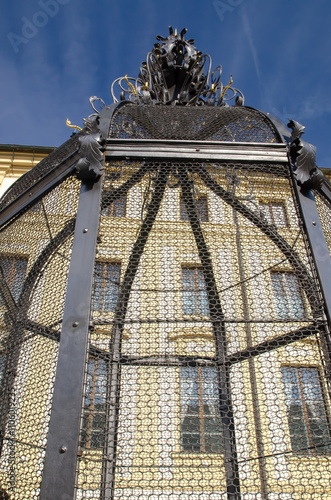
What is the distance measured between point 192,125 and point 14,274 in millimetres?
1877

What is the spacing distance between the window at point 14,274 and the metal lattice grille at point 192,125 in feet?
4.47

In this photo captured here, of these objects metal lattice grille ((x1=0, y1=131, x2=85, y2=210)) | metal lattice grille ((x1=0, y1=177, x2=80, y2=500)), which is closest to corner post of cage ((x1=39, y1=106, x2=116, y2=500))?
metal lattice grille ((x1=0, y1=177, x2=80, y2=500))

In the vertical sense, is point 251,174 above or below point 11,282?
above

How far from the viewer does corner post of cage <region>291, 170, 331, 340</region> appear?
5.84 feet

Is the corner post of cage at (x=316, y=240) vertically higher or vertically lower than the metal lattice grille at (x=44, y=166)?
lower

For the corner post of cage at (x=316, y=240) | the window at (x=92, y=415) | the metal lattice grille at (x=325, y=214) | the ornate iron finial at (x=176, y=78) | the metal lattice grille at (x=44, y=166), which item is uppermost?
the ornate iron finial at (x=176, y=78)

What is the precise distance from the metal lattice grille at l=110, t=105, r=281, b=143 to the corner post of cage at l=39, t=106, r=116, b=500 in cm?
67

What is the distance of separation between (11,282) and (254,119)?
225 centimetres

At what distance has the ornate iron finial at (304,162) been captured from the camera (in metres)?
2.06

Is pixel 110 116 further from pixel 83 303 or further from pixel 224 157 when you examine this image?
pixel 83 303

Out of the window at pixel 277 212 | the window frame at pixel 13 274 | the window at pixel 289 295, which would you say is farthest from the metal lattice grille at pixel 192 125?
the window frame at pixel 13 274

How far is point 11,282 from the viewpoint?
3133 millimetres

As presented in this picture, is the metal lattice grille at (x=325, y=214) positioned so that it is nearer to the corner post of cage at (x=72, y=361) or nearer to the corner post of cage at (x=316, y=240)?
the corner post of cage at (x=316, y=240)

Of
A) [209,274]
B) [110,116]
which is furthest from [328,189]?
[110,116]
